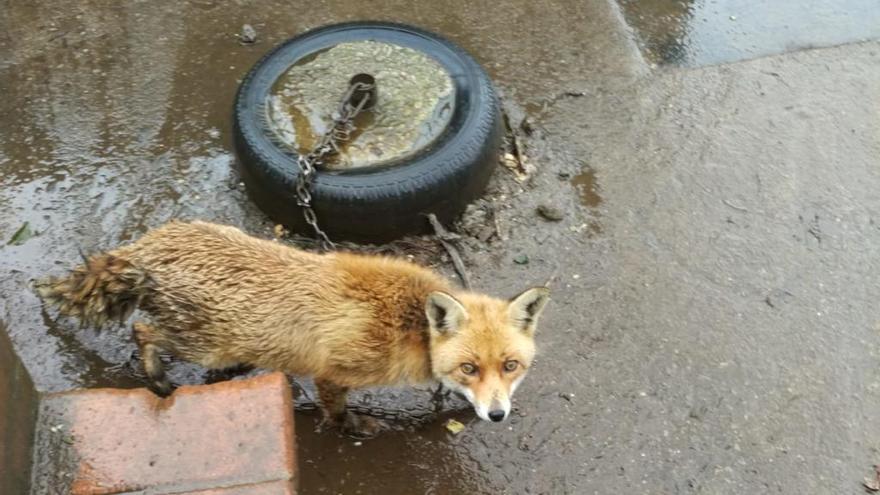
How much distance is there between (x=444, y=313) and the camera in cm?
379

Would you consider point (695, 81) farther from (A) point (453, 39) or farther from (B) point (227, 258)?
(B) point (227, 258)

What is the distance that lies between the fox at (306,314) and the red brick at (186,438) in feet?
1.55

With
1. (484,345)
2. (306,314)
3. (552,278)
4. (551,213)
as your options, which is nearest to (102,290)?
(306,314)

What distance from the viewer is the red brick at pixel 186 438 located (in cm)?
326

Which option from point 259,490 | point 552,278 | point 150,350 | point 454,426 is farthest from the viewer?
point 552,278

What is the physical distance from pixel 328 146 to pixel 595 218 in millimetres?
2138

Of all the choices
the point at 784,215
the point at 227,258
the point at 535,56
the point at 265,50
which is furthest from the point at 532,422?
the point at 265,50

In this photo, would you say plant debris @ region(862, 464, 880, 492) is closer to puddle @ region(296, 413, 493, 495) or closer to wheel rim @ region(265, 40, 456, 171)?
puddle @ region(296, 413, 493, 495)

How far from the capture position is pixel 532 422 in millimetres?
4520

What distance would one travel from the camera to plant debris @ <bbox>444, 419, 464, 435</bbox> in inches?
176

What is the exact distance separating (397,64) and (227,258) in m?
2.31

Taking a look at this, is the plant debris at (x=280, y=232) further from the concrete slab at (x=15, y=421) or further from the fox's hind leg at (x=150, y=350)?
the concrete slab at (x=15, y=421)

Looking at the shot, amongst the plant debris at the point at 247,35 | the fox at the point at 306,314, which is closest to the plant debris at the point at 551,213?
the fox at the point at 306,314

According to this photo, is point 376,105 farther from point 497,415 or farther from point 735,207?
point 735,207
